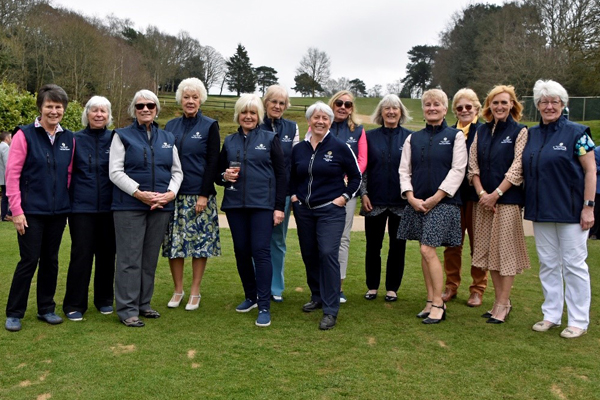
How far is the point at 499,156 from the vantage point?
15.9 ft

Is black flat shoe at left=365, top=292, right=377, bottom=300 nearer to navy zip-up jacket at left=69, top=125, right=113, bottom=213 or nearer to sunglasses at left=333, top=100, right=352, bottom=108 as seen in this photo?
sunglasses at left=333, top=100, right=352, bottom=108

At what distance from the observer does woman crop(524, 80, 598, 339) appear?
447 centimetres

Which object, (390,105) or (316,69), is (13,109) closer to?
(390,105)

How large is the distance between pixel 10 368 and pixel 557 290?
14.5ft

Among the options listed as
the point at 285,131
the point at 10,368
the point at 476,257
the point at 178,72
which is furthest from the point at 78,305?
the point at 178,72

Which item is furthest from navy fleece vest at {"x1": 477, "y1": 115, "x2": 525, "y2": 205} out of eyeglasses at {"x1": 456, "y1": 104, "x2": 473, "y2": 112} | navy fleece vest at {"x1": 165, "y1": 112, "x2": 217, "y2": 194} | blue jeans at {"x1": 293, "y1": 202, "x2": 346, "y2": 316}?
navy fleece vest at {"x1": 165, "y1": 112, "x2": 217, "y2": 194}

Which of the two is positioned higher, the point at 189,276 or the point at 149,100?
the point at 149,100

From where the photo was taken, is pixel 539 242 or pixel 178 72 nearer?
pixel 539 242

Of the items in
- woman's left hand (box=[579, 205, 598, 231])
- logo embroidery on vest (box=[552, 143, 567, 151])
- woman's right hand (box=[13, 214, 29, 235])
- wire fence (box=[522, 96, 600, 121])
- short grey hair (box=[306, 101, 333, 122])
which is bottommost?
woman's right hand (box=[13, 214, 29, 235])

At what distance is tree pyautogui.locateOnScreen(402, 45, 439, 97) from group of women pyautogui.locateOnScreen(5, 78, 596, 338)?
69.7 m

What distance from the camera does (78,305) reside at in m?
4.95

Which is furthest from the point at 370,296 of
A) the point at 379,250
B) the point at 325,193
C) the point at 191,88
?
the point at 191,88

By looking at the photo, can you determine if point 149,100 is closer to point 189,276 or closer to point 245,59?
point 189,276

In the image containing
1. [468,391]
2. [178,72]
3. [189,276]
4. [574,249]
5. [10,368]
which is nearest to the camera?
[468,391]
